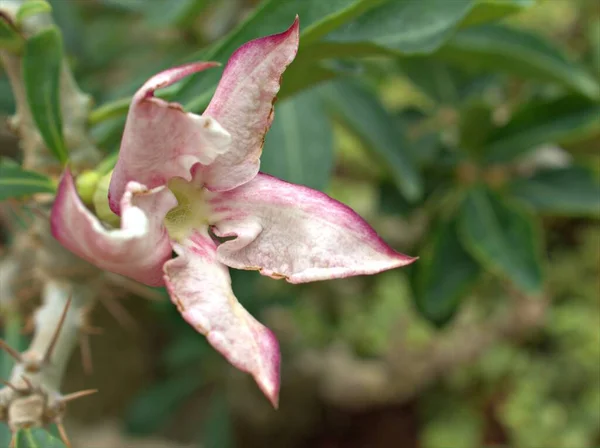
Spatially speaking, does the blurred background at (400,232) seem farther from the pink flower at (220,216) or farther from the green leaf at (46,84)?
A: the pink flower at (220,216)

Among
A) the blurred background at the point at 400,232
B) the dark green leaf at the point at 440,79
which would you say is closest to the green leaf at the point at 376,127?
the blurred background at the point at 400,232

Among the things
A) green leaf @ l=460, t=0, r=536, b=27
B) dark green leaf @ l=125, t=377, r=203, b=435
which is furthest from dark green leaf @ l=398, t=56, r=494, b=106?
dark green leaf @ l=125, t=377, r=203, b=435

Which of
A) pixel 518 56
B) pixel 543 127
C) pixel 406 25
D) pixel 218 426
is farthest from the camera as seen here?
pixel 218 426

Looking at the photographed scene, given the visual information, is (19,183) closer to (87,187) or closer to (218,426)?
(87,187)

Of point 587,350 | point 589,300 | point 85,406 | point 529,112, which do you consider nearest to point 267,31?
point 529,112

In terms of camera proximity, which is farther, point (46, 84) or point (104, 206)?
point (46, 84)

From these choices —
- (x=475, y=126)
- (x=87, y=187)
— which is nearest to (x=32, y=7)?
(x=87, y=187)

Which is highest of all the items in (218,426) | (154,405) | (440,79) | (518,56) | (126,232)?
(126,232)
